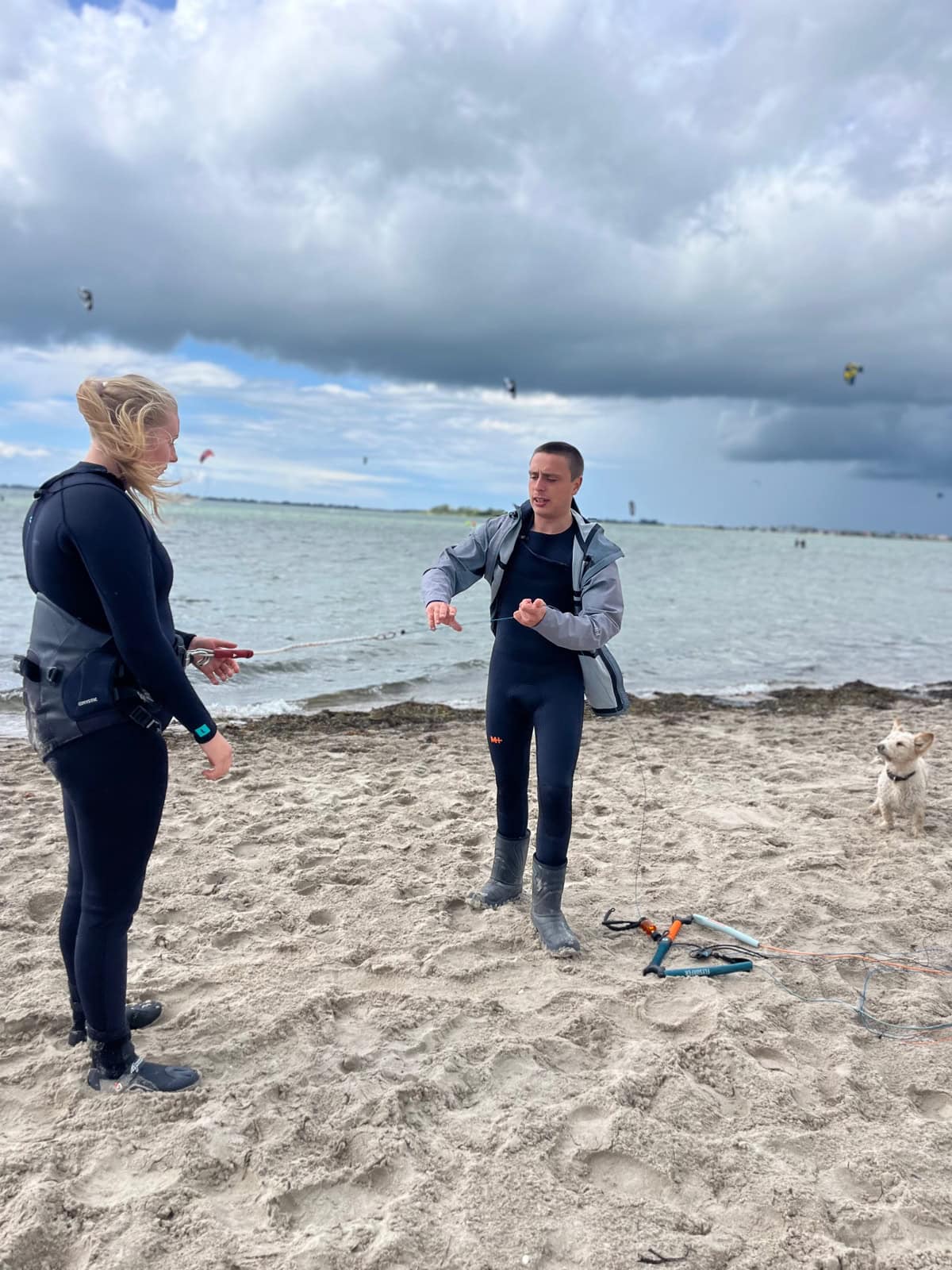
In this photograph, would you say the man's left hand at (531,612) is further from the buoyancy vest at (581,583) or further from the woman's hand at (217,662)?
the woman's hand at (217,662)

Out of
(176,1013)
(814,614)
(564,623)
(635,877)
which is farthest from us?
(814,614)

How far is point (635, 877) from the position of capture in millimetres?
5219

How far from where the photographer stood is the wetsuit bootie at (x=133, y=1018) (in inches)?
128

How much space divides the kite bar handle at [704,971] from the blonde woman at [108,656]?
2433mm

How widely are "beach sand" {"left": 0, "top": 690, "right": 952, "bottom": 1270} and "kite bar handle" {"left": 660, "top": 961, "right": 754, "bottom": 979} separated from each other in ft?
0.17

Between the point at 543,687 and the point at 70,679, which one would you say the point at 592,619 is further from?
the point at 70,679

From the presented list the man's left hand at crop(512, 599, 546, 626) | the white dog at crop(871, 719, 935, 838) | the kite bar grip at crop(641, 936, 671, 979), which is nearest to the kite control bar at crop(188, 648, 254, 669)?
the man's left hand at crop(512, 599, 546, 626)

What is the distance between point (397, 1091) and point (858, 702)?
11.0 meters

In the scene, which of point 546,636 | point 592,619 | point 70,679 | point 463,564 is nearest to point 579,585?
point 592,619

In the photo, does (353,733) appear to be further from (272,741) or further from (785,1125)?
A: (785,1125)

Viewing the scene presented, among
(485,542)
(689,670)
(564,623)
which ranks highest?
(485,542)

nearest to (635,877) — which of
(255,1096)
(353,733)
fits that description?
(255,1096)

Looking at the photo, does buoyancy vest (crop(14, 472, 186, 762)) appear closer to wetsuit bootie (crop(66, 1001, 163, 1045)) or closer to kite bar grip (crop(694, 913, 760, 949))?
wetsuit bootie (crop(66, 1001, 163, 1045))

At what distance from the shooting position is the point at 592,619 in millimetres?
3867
